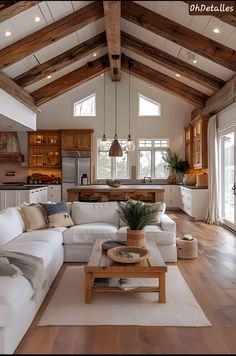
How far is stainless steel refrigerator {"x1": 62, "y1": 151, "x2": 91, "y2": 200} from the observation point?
977cm

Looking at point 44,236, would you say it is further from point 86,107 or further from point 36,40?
point 86,107

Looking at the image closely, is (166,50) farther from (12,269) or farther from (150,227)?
(12,269)

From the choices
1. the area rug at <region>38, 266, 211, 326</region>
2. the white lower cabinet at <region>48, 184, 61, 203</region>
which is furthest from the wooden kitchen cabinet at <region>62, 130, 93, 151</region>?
the area rug at <region>38, 266, 211, 326</region>

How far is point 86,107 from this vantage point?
10320 millimetres

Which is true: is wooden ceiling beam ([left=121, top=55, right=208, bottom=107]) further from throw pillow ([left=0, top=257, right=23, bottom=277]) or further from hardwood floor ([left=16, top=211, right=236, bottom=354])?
throw pillow ([left=0, top=257, right=23, bottom=277])

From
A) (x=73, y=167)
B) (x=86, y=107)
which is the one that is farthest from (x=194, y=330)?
(x=86, y=107)

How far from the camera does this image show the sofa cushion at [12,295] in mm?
2072

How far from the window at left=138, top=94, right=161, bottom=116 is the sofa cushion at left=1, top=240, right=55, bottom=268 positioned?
7523 mm

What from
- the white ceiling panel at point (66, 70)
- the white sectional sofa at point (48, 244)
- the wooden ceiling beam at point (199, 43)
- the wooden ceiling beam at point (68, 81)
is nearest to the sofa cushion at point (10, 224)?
the white sectional sofa at point (48, 244)

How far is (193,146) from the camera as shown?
9.23m

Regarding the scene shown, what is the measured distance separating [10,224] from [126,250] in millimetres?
1561

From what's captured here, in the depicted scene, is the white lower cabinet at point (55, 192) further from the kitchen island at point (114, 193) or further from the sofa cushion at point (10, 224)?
the sofa cushion at point (10, 224)

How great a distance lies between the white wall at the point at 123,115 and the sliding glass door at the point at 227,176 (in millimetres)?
2862

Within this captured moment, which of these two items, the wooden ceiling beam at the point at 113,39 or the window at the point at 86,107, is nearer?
the wooden ceiling beam at the point at 113,39
